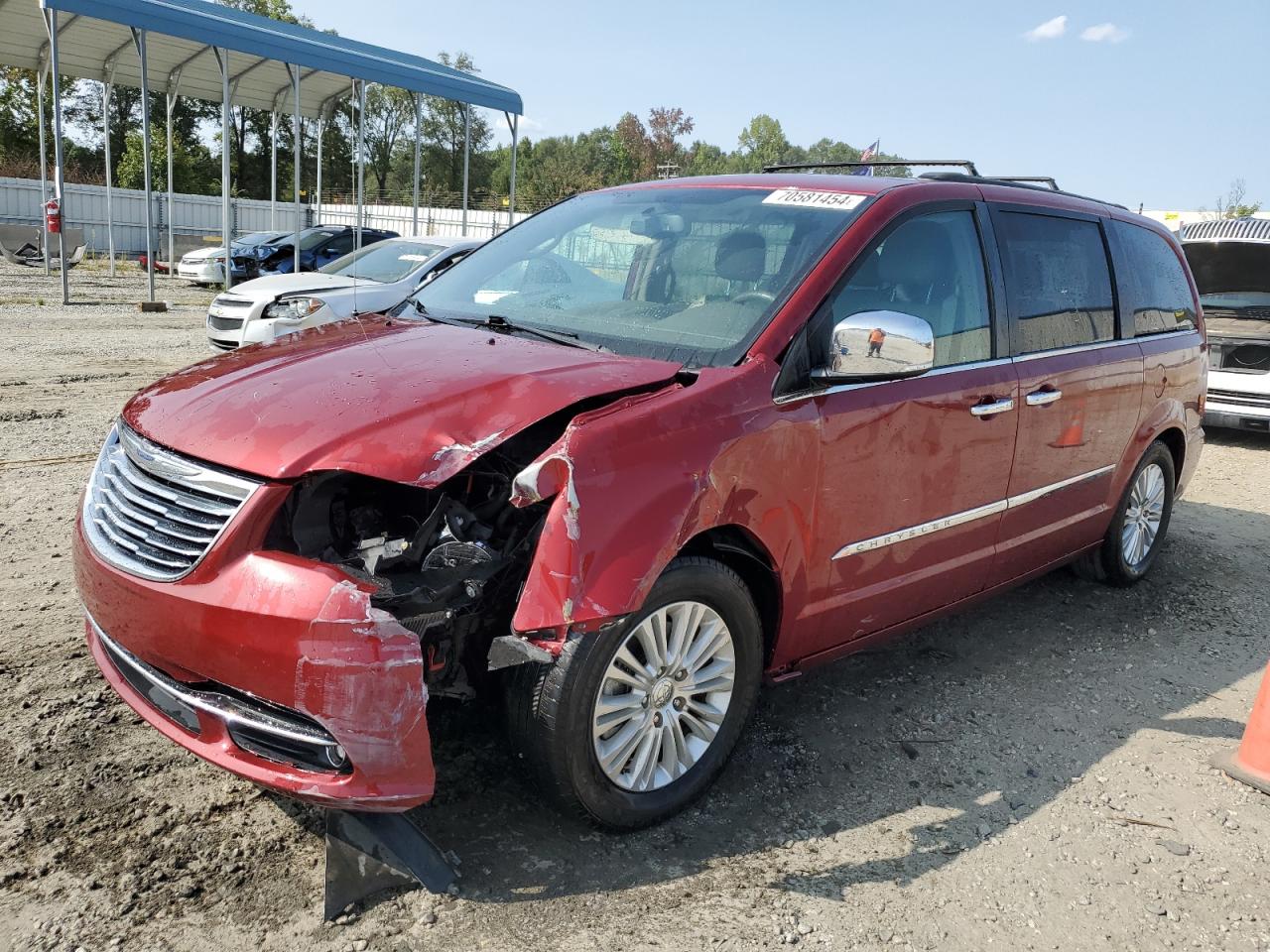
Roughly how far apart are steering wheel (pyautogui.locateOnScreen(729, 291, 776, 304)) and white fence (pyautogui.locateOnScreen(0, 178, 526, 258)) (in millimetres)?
22092

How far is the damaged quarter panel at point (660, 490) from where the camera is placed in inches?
97.0

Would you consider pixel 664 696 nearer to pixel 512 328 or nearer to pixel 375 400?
pixel 375 400

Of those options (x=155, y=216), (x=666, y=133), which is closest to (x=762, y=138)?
(x=666, y=133)

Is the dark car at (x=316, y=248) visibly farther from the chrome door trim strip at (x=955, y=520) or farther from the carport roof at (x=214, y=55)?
the chrome door trim strip at (x=955, y=520)

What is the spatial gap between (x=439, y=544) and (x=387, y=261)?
385 inches

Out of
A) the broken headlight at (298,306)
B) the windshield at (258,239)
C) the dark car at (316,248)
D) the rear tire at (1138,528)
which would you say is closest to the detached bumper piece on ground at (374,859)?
the rear tire at (1138,528)

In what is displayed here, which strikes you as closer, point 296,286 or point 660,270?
point 660,270

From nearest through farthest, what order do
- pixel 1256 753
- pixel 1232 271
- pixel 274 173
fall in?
pixel 1256 753 → pixel 1232 271 → pixel 274 173

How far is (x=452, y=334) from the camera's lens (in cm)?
335

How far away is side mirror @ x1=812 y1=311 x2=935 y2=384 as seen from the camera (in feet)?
9.98

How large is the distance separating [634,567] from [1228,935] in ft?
6.21

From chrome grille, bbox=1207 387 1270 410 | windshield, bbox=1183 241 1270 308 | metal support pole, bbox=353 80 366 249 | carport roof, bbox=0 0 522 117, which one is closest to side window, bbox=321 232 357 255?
metal support pole, bbox=353 80 366 249

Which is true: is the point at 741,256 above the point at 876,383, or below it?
above

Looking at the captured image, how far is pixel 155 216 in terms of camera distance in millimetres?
29125
